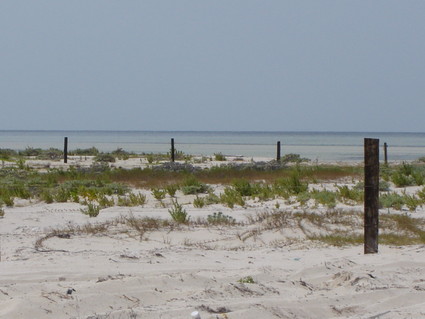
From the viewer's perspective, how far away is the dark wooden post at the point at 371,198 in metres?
8.85

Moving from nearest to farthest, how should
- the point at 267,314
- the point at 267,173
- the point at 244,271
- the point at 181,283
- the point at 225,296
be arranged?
1. the point at 267,314
2. the point at 225,296
3. the point at 181,283
4. the point at 244,271
5. the point at 267,173

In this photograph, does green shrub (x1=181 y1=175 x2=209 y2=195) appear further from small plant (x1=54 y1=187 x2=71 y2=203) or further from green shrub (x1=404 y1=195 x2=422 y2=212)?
green shrub (x1=404 y1=195 x2=422 y2=212)

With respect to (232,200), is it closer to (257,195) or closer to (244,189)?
(257,195)

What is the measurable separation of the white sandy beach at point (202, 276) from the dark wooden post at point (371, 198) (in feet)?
0.59

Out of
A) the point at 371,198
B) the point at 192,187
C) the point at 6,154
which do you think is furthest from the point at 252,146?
the point at 371,198

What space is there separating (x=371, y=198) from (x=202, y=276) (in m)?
2.88

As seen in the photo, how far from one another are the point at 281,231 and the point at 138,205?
4.60 meters

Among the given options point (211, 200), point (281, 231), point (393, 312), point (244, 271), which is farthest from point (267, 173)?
point (393, 312)

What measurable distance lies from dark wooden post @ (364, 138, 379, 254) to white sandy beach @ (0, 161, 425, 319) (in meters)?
0.18

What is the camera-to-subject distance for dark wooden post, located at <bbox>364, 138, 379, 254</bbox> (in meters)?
8.85

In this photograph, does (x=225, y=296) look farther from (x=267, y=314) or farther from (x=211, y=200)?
(x=211, y=200)

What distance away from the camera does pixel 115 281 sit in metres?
6.52

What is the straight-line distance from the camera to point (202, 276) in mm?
7027

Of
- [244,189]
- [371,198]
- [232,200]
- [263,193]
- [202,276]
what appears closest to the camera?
[202,276]
